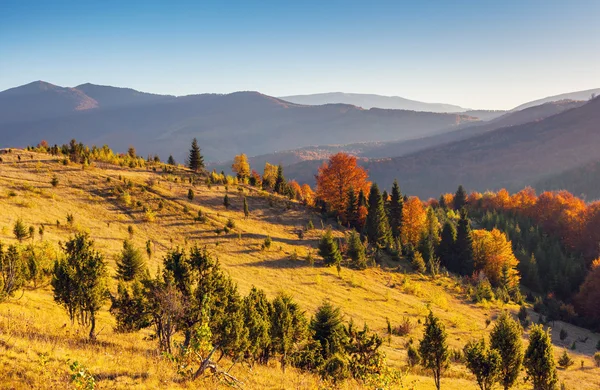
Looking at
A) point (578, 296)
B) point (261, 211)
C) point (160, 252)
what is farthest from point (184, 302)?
point (578, 296)

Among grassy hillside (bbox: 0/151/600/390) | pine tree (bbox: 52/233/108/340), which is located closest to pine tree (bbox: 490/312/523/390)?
grassy hillside (bbox: 0/151/600/390)

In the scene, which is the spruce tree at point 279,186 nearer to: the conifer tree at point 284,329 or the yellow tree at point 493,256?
the yellow tree at point 493,256

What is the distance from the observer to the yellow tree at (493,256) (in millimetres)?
70250

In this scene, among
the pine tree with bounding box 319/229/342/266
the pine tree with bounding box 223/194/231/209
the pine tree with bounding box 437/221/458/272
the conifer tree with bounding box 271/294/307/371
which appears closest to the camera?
the conifer tree with bounding box 271/294/307/371

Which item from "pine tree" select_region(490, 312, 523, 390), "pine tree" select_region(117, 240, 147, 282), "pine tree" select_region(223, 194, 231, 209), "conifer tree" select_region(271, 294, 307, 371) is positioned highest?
"pine tree" select_region(223, 194, 231, 209)

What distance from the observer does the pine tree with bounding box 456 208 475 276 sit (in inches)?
2815

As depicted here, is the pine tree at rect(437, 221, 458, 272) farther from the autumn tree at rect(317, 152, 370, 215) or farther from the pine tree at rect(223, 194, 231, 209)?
the pine tree at rect(223, 194, 231, 209)

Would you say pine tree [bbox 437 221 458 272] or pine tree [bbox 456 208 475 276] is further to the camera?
pine tree [bbox 437 221 458 272]

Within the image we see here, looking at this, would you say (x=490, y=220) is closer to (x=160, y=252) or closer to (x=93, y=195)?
(x=160, y=252)

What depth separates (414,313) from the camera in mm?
44031

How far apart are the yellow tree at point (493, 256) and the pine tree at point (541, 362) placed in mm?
48293

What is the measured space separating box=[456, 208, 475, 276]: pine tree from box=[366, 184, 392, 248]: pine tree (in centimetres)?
1623

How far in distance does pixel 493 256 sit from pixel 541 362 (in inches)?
2064

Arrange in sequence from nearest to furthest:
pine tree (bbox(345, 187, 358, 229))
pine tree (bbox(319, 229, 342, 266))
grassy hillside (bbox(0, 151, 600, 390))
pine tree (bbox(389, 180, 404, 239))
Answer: grassy hillside (bbox(0, 151, 600, 390)) → pine tree (bbox(319, 229, 342, 266)) → pine tree (bbox(345, 187, 358, 229)) → pine tree (bbox(389, 180, 404, 239))
